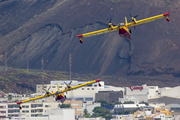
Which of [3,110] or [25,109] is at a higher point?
[25,109]

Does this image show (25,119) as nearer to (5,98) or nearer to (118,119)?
(118,119)

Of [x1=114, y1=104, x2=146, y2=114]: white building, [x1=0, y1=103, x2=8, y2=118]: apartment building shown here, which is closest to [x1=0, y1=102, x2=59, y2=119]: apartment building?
[x1=0, y1=103, x2=8, y2=118]: apartment building

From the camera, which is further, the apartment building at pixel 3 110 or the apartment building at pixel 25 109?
the apartment building at pixel 25 109

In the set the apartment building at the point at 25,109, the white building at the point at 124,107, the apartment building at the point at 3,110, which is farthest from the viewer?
the white building at the point at 124,107

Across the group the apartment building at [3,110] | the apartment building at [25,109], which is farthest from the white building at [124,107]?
the apartment building at [3,110]

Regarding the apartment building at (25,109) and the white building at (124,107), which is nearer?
the apartment building at (25,109)

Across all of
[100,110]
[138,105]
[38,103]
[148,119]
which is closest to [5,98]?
[38,103]

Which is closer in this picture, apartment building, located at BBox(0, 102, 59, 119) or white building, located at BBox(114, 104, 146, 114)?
apartment building, located at BBox(0, 102, 59, 119)

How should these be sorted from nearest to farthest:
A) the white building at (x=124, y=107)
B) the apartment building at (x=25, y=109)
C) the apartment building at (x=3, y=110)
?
the apartment building at (x=3, y=110), the apartment building at (x=25, y=109), the white building at (x=124, y=107)

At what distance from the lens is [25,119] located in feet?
415

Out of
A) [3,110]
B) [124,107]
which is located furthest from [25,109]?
[124,107]

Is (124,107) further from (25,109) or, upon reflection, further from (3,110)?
(3,110)

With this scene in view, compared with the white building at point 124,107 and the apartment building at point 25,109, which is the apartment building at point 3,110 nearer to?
the apartment building at point 25,109

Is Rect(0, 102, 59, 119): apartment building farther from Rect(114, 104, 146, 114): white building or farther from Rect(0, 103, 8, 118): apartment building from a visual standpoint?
Rect(114, 104, 146, 114): white building
